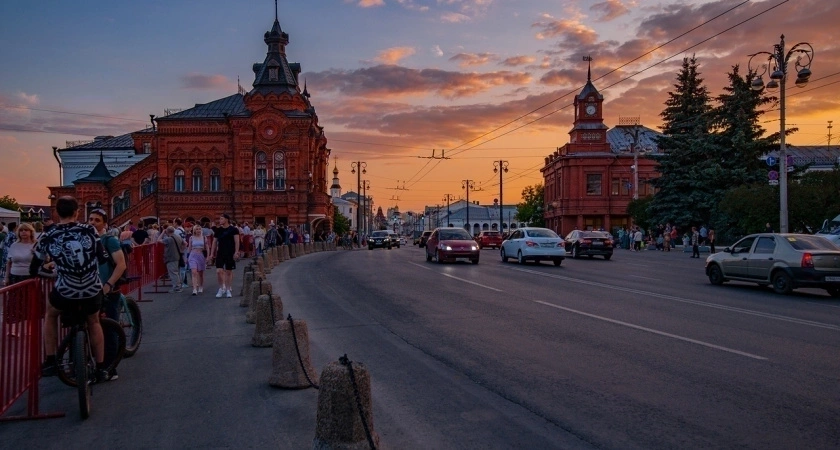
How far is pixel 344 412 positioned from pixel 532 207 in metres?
118

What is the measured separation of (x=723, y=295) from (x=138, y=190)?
197 feet

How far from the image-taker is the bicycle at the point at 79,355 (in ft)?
22.7

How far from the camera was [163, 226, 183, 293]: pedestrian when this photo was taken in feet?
61.5

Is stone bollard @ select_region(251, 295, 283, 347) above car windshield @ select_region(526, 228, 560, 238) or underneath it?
underneath

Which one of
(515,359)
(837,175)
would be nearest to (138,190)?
(837,175)

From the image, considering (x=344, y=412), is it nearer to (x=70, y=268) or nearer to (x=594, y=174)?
(x=70, y=268)

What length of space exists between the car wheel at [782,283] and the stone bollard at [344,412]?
1582cm

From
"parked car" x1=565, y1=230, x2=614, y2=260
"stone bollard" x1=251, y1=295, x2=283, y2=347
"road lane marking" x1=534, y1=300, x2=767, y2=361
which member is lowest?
"road lane marking" x1=534, y1=300, x2=767, y2=361

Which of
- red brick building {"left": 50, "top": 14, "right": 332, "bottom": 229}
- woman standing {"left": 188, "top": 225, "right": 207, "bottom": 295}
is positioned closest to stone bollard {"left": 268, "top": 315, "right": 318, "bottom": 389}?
woman standing {"left": 188, "top": 225, "right": 207, "bottom": 295}

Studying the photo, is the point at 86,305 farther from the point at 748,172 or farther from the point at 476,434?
the point at 748,172

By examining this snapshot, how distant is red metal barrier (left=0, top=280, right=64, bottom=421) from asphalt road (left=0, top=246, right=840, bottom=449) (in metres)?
0.33

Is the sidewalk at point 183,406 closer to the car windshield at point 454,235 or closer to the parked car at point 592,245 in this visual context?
the car windshield at point 454,235

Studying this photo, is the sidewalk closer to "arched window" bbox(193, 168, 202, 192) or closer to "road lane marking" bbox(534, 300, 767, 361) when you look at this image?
"road lane marking" bbox(534, 300, 767, 361)

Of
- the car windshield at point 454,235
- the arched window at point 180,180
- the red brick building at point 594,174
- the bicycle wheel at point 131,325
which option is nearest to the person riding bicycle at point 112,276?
the bicycle wheel at point 131,325
